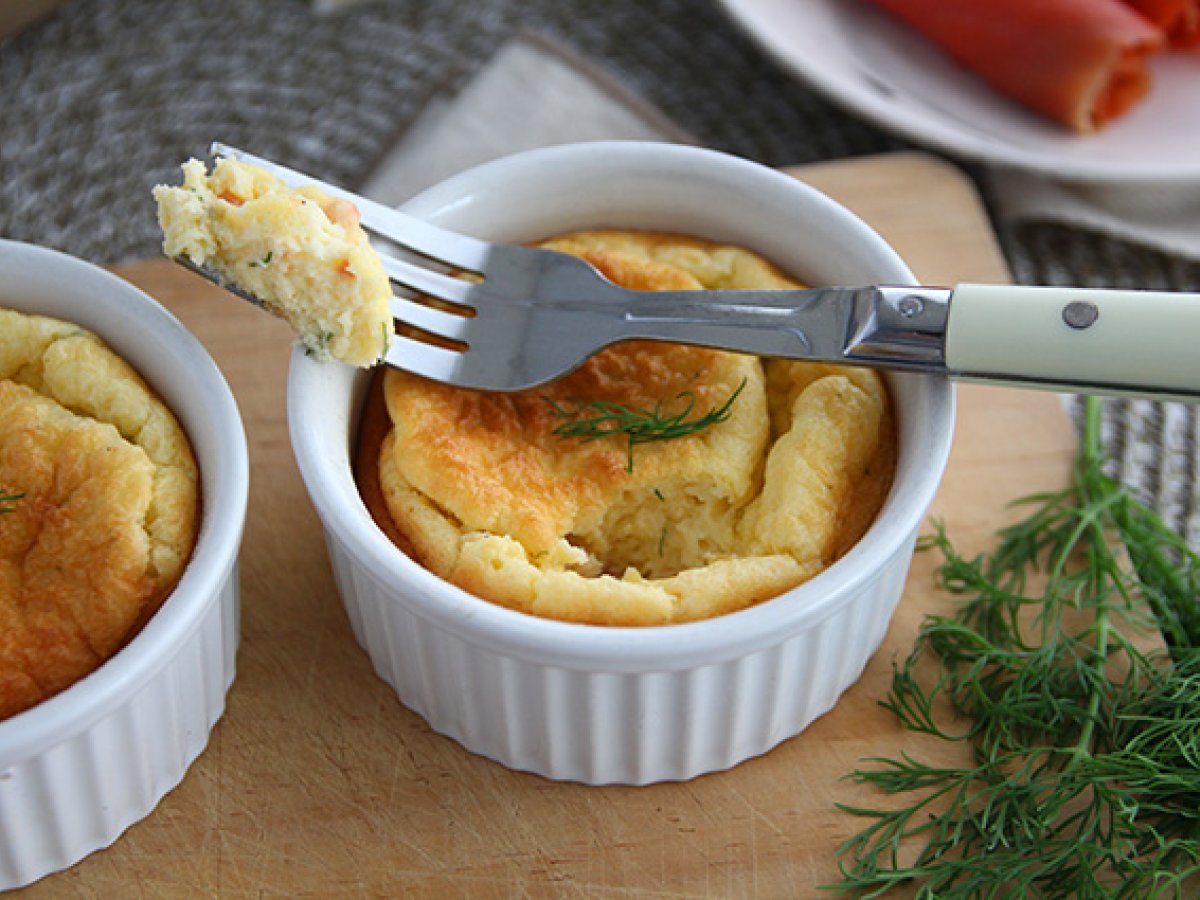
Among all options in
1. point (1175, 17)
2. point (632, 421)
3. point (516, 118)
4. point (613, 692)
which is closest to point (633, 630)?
point (613, 692)

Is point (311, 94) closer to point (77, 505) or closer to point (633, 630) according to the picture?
point (77, 505)

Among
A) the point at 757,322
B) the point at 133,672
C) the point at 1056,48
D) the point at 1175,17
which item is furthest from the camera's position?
the point at 1175,17

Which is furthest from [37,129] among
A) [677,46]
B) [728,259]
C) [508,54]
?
[728,259]

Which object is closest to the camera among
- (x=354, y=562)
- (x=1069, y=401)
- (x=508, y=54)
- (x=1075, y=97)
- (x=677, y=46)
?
(x=354, y=562)

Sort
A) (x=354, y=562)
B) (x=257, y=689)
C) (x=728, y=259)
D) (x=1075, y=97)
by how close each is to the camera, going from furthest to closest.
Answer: (x=1075, y=97), (x=728, y=259), (x=257, y=689), (x=354, y=562)

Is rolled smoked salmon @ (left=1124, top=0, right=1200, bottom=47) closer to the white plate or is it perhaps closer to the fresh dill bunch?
the white plate

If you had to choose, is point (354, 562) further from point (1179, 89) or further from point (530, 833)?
point (1179, 89)

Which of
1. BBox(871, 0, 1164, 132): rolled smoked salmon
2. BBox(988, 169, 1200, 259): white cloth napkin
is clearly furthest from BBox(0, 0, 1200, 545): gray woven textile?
BBox(871, 0, 1164, 132): rolled smoked salmon
